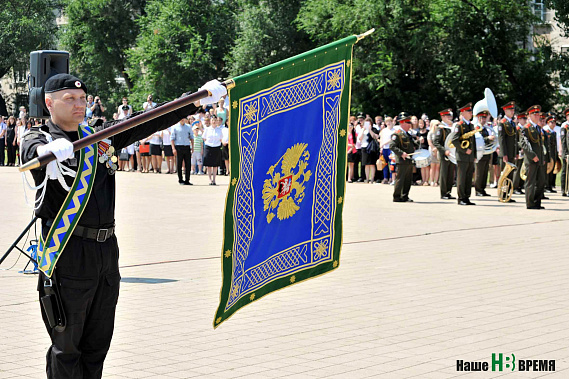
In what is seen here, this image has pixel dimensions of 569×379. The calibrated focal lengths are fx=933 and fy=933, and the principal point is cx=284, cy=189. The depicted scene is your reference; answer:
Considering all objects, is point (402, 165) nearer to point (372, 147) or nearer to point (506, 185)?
point (506, 185)

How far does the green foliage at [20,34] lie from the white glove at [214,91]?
54.6 m

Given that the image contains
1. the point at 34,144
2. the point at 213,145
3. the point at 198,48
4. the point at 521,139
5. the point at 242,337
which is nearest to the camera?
the point at 34,144

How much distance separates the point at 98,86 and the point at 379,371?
2183 inches

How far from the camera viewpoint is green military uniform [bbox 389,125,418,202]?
65.9 ft

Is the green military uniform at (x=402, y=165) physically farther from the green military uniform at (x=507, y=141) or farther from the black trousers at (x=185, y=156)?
the black trousers at (x=185, y=156)

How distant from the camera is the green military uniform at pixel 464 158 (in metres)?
19.6

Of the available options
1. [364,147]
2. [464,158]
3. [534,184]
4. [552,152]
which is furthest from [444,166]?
[364,147]

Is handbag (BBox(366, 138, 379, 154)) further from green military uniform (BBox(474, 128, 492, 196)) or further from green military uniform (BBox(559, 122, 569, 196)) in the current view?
green military uniform (BBox(559, 122, 569, 196))

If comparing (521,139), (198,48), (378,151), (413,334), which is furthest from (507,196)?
(198,48)

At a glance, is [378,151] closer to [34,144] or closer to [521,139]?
[521,139]

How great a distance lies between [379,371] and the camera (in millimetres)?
6172

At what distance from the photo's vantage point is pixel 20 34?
5819 centimetres

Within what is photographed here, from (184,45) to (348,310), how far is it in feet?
149

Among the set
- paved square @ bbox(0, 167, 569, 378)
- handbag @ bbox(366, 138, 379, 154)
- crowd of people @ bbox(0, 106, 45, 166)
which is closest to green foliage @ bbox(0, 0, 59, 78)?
crowd of people @ bbox(0, 106, 45, 166)
